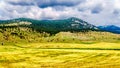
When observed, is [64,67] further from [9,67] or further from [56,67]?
[9,67]

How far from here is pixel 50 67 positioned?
288 ft

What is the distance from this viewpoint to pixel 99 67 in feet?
272

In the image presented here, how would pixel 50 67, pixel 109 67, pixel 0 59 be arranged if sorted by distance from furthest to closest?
pixel 0 59, pixel 50 67, pixel 109 67

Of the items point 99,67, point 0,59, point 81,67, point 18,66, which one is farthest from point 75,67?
point 0,59

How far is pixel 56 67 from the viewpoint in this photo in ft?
287

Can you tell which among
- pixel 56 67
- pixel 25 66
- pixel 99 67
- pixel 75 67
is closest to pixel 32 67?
pixel 25 66

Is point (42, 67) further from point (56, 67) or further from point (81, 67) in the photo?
point (81, 67)

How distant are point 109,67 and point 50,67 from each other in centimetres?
1965

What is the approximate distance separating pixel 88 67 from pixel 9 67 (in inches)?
1093

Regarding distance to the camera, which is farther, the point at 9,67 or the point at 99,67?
the point at 9,67

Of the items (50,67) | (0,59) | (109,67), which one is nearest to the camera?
(109,67)

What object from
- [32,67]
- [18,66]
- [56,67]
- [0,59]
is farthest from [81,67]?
[0,59]

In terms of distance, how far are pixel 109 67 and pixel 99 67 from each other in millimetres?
3137

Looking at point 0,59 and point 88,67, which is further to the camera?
point 0,59
